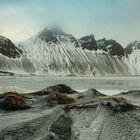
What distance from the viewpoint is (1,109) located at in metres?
15.7

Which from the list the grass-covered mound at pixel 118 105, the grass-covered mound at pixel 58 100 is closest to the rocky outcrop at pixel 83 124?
the grass-covered mound at pixel 118 105

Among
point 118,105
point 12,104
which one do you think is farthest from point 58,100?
point 118,105

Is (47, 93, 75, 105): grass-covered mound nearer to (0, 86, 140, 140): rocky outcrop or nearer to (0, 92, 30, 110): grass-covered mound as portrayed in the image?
(0, 92, 30, 110): grass-covered mound

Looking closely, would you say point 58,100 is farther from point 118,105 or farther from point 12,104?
point 118,105

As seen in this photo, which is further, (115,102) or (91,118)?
(115,102)

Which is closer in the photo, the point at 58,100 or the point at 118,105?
the point at 118,105

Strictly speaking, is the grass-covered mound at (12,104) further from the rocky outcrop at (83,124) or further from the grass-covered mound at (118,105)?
the grass-covered mound at (118,105)

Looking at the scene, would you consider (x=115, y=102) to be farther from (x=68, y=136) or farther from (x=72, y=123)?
(x=68, y=136)

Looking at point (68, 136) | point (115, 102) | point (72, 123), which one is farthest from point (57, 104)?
point (68, 136)

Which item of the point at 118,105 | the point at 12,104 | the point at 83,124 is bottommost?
the point at 83,124

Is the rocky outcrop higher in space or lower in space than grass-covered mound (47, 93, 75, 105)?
lower

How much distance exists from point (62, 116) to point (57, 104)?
5141 mm

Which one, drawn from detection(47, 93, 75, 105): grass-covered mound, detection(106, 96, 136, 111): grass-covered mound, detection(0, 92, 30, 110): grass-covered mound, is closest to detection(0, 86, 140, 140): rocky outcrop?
detection(106, 96, 136, 111): grass-covered mound

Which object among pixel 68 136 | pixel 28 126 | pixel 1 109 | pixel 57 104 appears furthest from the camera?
pixel 57 104
